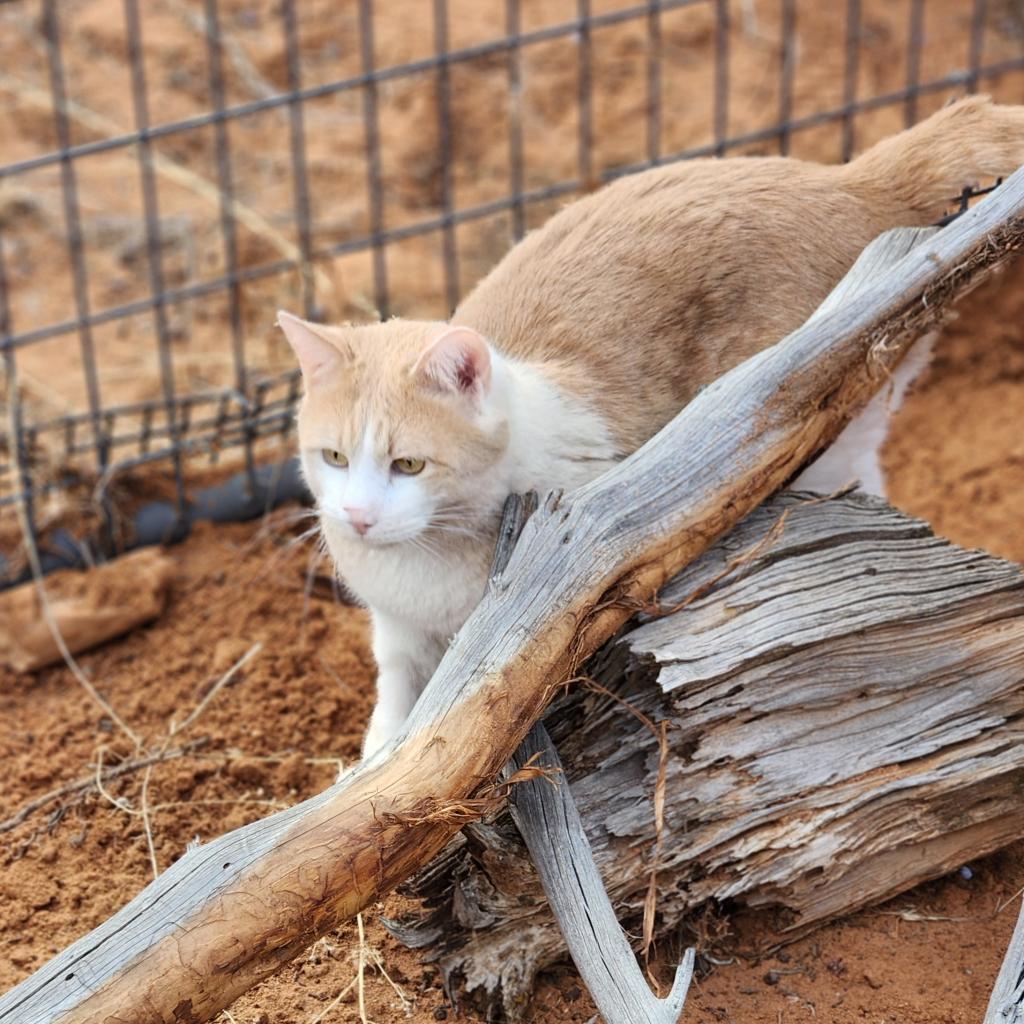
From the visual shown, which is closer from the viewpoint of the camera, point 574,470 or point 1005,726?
point 1005,726

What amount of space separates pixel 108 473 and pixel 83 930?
5.03 feet

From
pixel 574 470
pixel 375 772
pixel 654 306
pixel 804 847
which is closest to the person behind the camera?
pixel 375 772

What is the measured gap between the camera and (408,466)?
7.14 feet

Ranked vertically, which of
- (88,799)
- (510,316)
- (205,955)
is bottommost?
(88,799)

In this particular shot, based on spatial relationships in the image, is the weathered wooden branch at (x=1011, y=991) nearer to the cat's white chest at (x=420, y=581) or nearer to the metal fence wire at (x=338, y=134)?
the cat's white chest at (x=420, y=581)

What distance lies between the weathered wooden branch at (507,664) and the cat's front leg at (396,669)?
18.3 inches

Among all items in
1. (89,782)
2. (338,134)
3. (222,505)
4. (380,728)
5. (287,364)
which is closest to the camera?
(380,728)

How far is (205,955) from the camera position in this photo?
1.63 meters

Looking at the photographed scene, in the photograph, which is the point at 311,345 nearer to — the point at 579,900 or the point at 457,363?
the point at 457,363

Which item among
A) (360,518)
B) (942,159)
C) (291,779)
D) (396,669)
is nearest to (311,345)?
(360,518)

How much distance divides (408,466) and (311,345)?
264 millimetres

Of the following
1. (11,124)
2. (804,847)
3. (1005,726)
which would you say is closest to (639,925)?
(804,847)

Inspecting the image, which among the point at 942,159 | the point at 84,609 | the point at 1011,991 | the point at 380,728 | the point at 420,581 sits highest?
the point at 942,159

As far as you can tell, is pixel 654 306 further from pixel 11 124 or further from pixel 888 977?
pixel 11 124
